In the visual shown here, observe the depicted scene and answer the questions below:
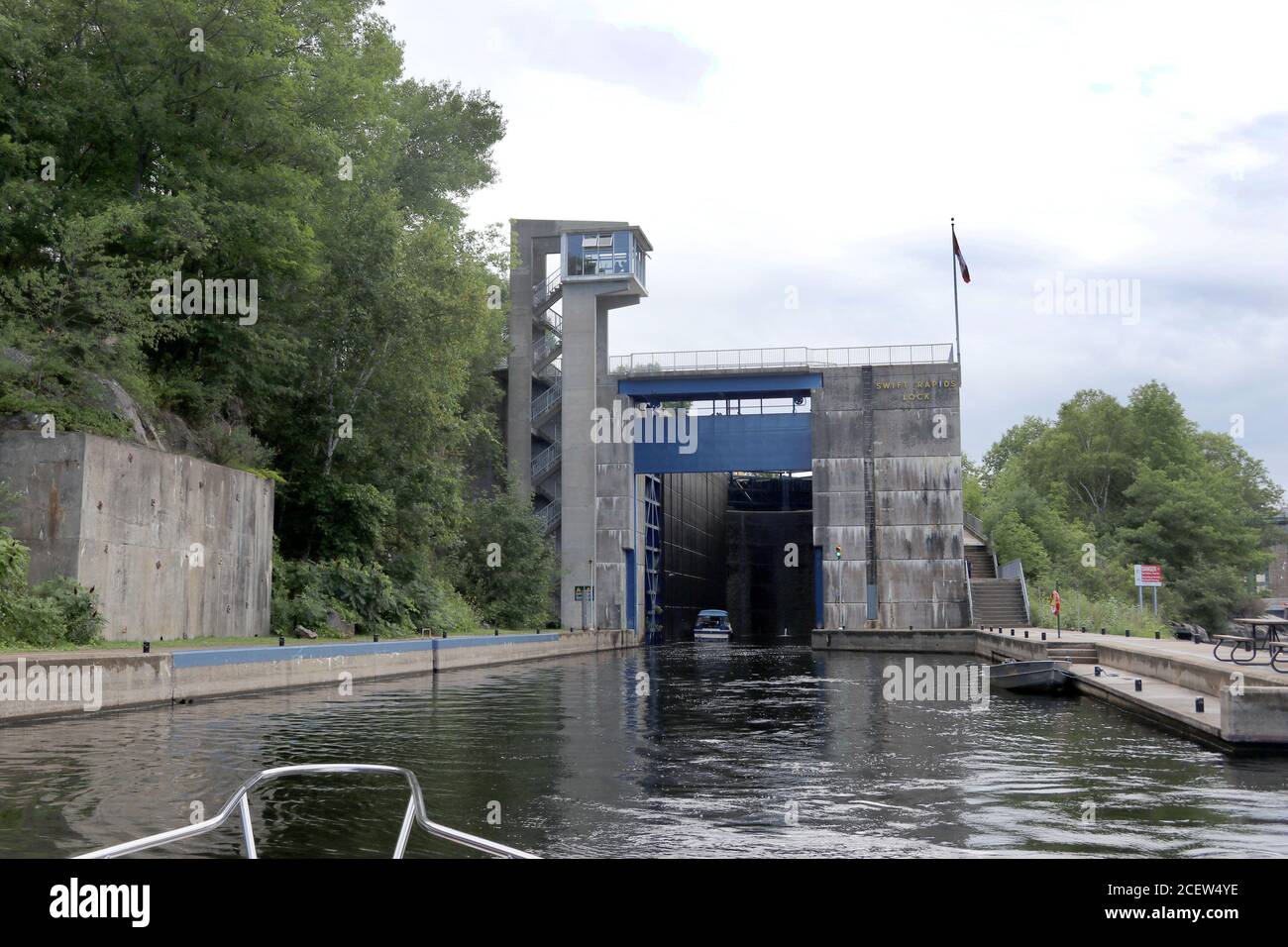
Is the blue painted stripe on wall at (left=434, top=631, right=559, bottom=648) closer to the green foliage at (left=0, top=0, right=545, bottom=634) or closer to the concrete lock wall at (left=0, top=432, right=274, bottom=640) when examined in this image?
the green foliage at (left=0, top=0, right=545, bottom=634)

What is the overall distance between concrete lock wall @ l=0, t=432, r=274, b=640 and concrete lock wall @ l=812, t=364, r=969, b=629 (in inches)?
1239

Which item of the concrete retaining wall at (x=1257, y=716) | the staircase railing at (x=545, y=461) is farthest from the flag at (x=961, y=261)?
the concrete retaining wall at (x=1257, y=716)

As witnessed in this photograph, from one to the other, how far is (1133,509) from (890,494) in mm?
37520

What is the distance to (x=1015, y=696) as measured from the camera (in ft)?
80.7

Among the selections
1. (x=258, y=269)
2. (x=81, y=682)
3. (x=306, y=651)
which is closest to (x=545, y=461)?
(x=258, y=269)

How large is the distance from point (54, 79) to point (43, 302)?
7090 mm

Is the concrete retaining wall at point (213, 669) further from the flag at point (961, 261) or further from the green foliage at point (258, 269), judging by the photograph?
the flag at point (961, 261)

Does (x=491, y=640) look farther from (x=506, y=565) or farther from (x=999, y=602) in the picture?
(x=999, y=602)

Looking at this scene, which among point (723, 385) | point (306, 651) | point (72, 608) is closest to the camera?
point (72, 608)

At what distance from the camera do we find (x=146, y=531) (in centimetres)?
2341

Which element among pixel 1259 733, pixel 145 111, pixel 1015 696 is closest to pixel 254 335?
pixel 145 111

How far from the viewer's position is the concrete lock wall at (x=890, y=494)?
5419 centimetres
